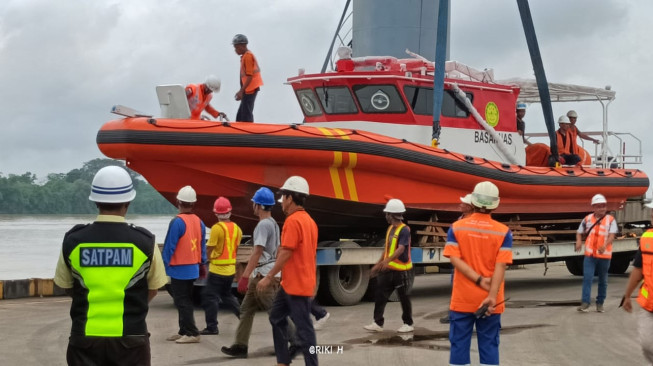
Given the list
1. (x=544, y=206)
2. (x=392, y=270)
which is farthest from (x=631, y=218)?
(x=392, y=270)

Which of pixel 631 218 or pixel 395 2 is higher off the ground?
pixel 395 2

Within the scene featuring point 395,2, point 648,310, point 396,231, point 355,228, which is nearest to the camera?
point 648,310

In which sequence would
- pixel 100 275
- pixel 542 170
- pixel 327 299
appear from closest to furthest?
pixel 100 275 < pixel 327 299 < pixel 542 170

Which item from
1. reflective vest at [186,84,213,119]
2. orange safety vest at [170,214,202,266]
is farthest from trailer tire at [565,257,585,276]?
orange safety vest at [170,214,202,266]

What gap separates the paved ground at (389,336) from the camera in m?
8.16

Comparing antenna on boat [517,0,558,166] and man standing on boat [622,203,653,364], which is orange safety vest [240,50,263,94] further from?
man standing on boat [622,203,653,364]

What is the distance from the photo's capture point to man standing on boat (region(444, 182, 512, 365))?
19.2 feet

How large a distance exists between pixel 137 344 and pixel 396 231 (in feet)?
19.9

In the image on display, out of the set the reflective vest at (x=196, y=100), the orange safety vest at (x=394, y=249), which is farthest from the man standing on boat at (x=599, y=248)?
the reflective vest at (x=196, y=100)

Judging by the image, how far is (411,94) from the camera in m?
13.9

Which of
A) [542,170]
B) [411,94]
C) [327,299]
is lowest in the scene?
[327,299]

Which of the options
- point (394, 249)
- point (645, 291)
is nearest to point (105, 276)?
point (645, 291)

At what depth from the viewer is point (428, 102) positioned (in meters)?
14.0

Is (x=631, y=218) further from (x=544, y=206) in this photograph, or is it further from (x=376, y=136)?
(x=376, y=136)
